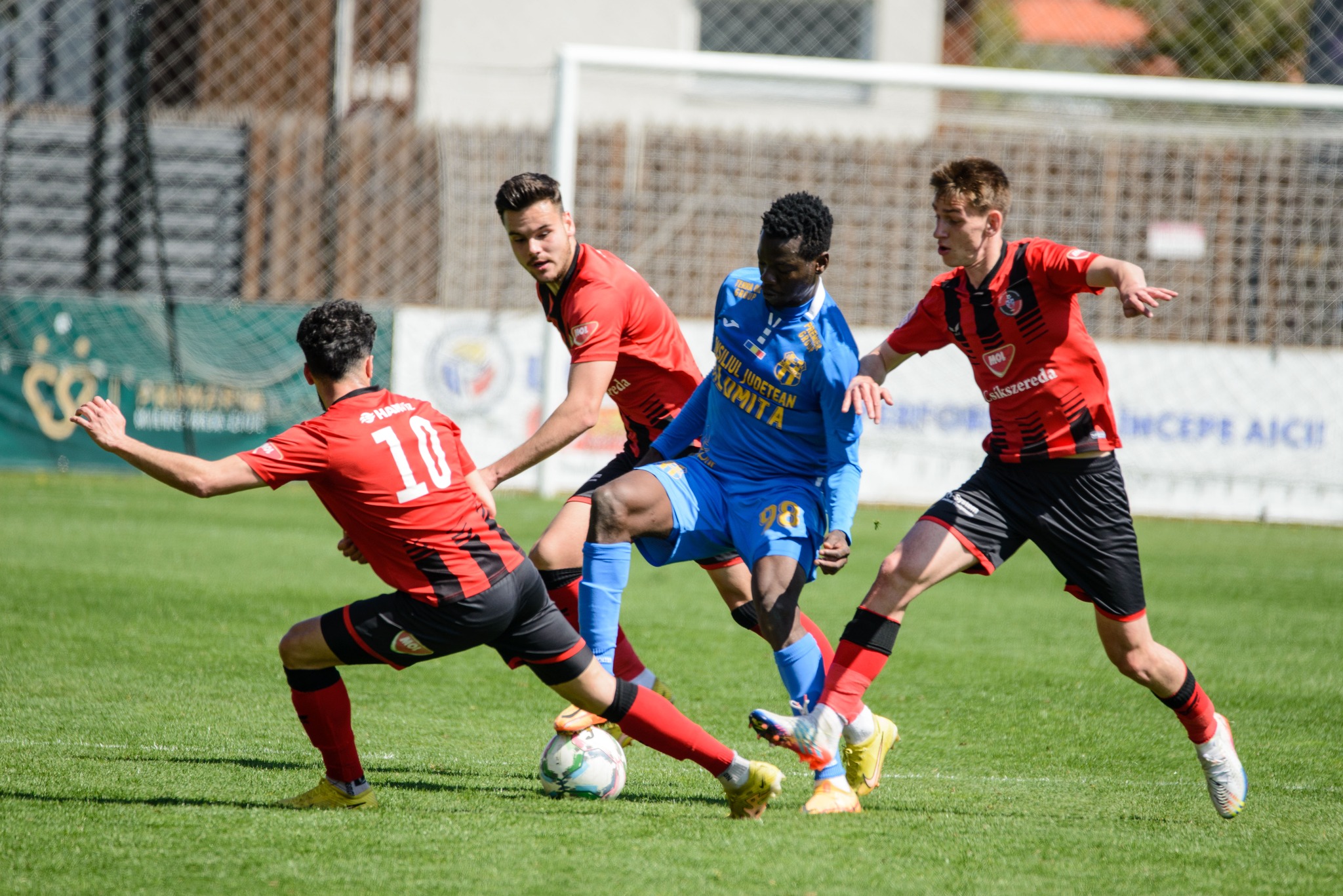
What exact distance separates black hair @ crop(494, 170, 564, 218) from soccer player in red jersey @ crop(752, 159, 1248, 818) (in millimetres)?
1376

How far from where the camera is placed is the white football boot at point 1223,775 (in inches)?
175

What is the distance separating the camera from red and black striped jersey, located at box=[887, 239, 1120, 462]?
183 inches

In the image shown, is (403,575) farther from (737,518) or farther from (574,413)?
(737,518)

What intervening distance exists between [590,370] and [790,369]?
805mm

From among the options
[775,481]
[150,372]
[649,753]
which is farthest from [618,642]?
[150,372]

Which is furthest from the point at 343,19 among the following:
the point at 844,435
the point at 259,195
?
the point at 844,435

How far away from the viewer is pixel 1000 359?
4734 mm

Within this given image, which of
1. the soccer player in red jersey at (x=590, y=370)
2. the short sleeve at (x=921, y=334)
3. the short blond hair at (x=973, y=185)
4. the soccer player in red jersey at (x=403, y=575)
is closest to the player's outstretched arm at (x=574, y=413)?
the soccer player in red jersey at (x=590, y=370)

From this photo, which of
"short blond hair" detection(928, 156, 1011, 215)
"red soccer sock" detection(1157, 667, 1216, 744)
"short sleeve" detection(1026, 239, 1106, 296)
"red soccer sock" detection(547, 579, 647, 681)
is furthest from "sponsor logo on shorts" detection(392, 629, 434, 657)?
"red soccer sock" detection(1157, 667, 1216, 744)

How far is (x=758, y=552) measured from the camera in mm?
4664

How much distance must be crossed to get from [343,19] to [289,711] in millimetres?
13078

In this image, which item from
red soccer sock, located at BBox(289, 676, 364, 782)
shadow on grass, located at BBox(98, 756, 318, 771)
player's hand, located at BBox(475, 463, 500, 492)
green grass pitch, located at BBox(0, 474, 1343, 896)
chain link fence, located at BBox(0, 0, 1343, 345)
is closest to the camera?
green grass pitch, located at BBox(0, 474, 1343, 896)

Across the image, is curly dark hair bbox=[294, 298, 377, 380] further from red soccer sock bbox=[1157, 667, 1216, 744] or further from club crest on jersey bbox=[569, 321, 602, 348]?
red soccer sock bbox=[1157, 667, 1216, 744]

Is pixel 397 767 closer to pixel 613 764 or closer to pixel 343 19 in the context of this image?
pixel 613 764
